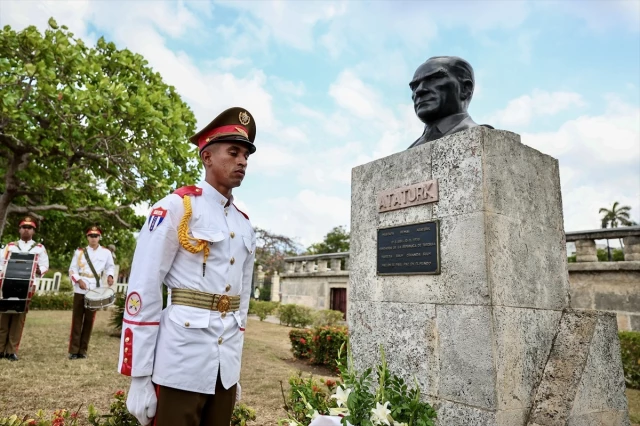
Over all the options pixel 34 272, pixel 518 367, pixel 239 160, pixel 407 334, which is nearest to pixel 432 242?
pixel 407 334

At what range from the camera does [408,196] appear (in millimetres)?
3643

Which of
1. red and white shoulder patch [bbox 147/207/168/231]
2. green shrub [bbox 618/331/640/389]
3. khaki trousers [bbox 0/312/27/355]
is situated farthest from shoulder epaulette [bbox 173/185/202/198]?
green shrub [bbox 618/331/640/389]

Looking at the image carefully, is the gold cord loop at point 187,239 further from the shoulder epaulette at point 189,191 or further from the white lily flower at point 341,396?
the white lily flower at point 341,396

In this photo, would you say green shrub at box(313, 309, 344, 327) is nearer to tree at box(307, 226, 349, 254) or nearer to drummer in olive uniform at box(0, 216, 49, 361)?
drummer in olive uniform at box(0, 216, 49, 361)

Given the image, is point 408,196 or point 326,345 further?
point 326,345

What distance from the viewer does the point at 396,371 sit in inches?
135

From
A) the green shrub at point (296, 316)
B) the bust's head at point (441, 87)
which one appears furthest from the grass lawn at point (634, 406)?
the green shrub at point (296, 316)

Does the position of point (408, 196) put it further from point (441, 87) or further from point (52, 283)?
point (52, 283)

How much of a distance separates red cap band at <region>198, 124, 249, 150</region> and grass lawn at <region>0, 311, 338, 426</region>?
10.6 ft

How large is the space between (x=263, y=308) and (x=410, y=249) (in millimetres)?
16727

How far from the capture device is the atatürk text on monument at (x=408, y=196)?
344 centimetres

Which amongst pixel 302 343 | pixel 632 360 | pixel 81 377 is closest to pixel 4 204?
pixel 81 377

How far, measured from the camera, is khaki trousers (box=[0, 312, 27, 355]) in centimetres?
670

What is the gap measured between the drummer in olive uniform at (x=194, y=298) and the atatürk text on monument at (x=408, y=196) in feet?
5.14
